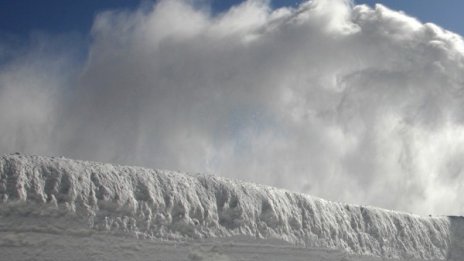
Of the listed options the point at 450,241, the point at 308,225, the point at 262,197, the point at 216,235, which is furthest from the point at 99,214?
the point at 450,241

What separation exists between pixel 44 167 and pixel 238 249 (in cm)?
386

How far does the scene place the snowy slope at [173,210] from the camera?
9445mm

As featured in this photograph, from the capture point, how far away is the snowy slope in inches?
372

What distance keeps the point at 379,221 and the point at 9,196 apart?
30.0 feet

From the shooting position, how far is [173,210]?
11.1 meters

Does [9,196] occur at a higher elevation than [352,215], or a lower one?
lower

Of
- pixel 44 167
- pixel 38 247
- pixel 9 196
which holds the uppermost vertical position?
pixel 44 167

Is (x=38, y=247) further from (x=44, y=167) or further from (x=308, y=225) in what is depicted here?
(x=308, y=225)

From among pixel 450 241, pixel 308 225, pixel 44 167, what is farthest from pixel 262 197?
pixel 450 241

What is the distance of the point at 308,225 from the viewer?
13.3 metres

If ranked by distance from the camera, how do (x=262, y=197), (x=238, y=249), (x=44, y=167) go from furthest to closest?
(x=262, y=197)
(x=238, y=249)
(x=44, y=167)

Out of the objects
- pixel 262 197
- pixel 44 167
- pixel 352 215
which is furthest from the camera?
pixel 352 215

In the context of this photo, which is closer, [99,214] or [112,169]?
[99,214]

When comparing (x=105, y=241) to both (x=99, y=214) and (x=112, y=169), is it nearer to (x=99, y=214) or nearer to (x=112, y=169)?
(x=99, y=214)
